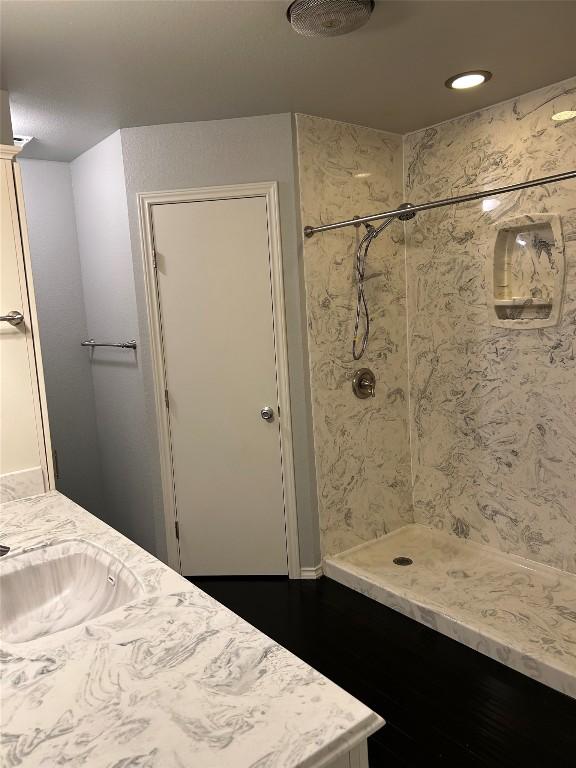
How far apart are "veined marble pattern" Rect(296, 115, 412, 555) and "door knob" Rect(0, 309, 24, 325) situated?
1491 mm

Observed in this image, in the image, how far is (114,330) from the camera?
3.32 m

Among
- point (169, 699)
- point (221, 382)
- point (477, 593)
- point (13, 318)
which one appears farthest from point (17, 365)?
point (477, 593)

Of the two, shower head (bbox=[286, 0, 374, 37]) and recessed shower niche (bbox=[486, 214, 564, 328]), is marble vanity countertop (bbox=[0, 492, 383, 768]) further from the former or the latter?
recessed shower niche (bbox=[486, 214, 564, 328])

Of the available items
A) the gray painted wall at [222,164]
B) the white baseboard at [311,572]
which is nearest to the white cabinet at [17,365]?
the gray painted wall at [222,164]

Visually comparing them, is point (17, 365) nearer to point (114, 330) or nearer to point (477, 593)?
point (114, 330)

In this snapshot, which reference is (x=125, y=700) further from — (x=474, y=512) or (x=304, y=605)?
(x=474, y=512)

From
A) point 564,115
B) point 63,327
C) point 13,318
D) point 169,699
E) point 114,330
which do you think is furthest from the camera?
point 63,327

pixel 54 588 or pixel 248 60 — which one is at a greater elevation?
pixel 248 60

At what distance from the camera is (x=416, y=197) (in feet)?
11.2

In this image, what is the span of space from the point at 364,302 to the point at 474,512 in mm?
1356

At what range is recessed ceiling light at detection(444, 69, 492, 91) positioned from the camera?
2.45 meters

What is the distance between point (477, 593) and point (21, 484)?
2127mm

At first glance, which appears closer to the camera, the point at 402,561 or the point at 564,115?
the point at 564,115

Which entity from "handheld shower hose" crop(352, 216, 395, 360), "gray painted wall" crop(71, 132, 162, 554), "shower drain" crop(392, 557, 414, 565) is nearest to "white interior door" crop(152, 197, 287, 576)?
"gray painted wall" crop(71, 132, 162, 554)
